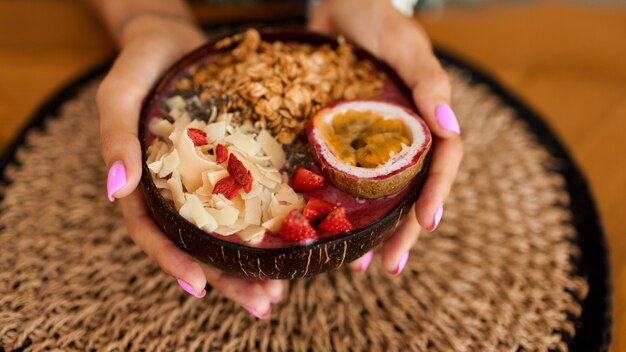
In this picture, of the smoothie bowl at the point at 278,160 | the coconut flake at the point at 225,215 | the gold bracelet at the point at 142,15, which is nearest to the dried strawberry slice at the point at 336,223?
the smoothie bowl at the point at 278,160

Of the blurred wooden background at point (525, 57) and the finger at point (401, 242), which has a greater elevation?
the finger at point (401, 242)

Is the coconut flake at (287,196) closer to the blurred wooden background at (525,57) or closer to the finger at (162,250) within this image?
the finger at (162,250)

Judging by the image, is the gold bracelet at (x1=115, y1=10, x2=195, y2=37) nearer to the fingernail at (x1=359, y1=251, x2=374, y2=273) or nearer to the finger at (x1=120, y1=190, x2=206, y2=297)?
the finger at (x1=120, y1=190, x2=206, y2=297)

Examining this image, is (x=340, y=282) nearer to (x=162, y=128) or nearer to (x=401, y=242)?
(x=401, y=242)

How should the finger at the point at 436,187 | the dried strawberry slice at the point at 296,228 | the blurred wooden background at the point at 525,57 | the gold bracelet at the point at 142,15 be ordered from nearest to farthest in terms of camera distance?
the dried strawberry slice at the point at 296,228, the finger at the point at 436,187, the gold bracelet at the point at 142,15, the blurred wooden background at the point at 525,57

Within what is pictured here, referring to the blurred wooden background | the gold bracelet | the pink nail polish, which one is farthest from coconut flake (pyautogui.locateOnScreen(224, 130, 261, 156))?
the blurred wooden background

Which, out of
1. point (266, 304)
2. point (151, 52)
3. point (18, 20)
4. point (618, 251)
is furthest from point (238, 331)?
point (18, 20)
